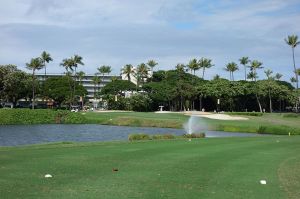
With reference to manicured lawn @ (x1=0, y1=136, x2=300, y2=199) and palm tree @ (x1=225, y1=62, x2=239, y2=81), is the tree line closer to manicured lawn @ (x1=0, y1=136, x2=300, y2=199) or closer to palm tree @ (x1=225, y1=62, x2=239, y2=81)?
palm tree @ (x1=225, y1=62, x2=239, y2=81)

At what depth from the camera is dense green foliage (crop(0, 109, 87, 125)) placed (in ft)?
275

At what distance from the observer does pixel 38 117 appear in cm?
8600

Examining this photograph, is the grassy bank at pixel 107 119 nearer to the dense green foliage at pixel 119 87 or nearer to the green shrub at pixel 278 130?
the green shrub at pixel 278 130

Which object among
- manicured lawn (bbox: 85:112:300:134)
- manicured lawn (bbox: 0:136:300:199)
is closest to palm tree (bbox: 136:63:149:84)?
manicured lawn (bbox: 85:112:300:134)

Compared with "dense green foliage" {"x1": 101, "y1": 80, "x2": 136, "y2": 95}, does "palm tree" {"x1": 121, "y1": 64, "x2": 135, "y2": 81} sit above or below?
above

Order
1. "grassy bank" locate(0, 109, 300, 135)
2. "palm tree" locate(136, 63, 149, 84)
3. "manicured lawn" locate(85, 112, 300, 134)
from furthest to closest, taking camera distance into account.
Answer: "palm tree" locate(136, 63, 149, 84) → "grassy bank" locate(0, 109, 300, 135) → "manicured lawn" locate(85, 112, 300, 134)

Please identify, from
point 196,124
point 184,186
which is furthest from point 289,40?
point 184,186

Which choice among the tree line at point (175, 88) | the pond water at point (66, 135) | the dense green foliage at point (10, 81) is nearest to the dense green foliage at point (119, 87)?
the tree line at point (175, 88)

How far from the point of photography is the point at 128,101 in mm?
132125

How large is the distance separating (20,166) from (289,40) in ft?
342

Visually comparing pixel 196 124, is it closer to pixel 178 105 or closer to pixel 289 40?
pixel 289 40

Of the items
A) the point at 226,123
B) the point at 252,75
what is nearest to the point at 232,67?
the point at 252,75

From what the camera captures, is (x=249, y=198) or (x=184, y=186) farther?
(x=184, y=186)

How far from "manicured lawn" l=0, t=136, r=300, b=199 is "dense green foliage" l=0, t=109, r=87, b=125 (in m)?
65.3
